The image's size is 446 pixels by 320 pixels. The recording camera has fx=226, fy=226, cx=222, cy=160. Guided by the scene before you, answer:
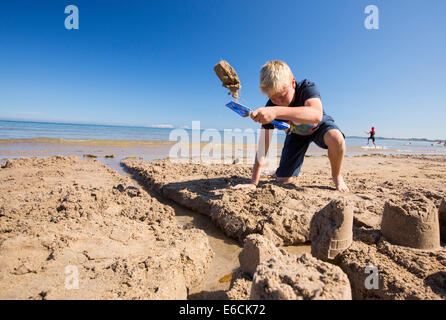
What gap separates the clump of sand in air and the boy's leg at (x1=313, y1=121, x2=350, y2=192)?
1235 mm

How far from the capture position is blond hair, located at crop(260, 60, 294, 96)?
7.11ft

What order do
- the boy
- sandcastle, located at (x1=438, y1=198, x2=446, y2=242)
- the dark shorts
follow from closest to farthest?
sandcastle, located at (x1=438, y1=198, x2=446, y2=242) < the boy < the dark shorts

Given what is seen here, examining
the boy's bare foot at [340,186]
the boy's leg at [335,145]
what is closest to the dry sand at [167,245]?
the boy's bare foot at [340,186]

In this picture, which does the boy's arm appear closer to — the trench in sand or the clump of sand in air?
the trench in sand

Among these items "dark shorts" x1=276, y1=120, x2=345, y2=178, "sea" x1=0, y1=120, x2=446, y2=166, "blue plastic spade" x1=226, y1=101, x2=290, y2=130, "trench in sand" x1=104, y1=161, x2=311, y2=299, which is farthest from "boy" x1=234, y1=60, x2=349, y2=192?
"sea" x1=0, y1=120, x2=446, y2=166

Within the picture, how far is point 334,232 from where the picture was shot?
129cm

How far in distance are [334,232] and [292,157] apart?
2.04 m

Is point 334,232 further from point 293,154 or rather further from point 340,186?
point 293,154

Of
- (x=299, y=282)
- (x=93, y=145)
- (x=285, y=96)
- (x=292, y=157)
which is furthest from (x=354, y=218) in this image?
(x=93, y=145)

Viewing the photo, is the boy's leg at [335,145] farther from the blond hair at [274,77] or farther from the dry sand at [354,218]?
the blond hair at [274,77]

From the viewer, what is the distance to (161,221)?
1.94 meters

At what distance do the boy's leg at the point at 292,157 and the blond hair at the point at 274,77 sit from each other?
46.3 inches
